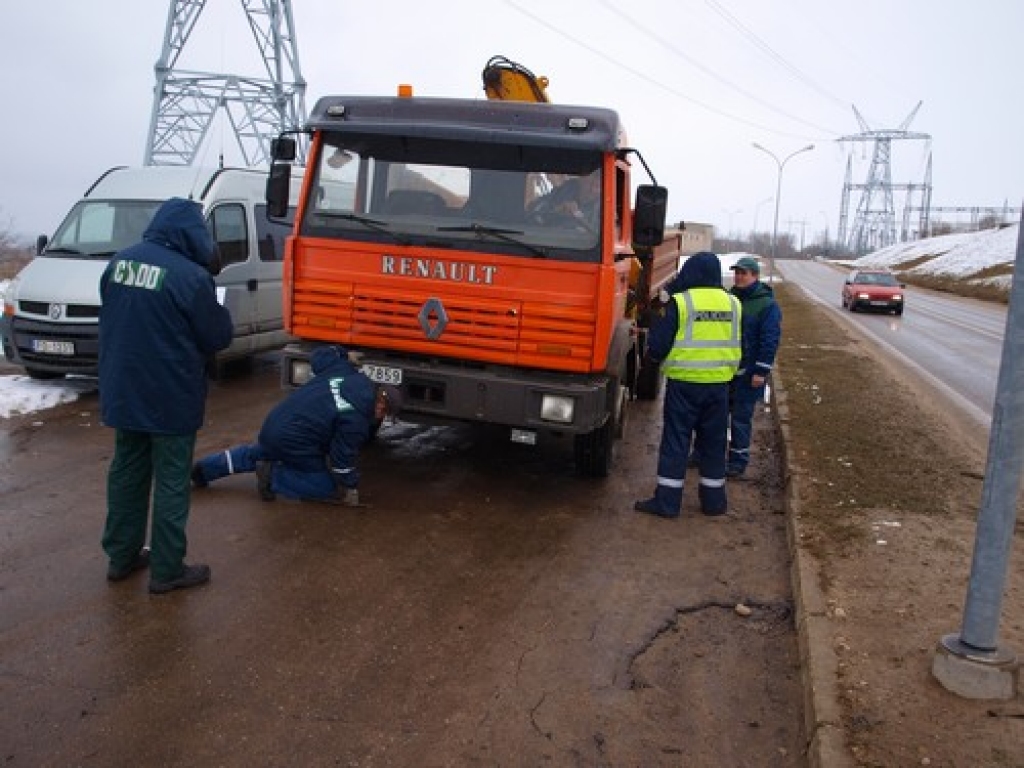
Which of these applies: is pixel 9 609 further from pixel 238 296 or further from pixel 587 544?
pixel 238 296

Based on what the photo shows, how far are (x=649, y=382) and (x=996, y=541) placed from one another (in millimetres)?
7167

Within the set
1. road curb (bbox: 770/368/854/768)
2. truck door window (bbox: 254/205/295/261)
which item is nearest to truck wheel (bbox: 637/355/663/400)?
road curb (bbox: 770/368/854/768)

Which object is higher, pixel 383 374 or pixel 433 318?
pixel 433 318

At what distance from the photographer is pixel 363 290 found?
576 cm

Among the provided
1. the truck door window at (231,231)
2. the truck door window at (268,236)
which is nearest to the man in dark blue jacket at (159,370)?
the truck door window at (231,231)

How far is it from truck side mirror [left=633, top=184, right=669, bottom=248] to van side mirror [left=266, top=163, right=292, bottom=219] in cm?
259

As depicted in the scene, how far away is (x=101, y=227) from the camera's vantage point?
31.0ft

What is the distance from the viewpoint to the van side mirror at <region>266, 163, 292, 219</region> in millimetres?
6359

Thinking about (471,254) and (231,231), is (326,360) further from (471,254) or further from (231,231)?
(231,231)

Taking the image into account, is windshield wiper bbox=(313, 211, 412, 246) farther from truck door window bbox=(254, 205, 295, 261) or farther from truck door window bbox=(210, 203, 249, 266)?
truck door window bbox=(254, 205, 295, 261)

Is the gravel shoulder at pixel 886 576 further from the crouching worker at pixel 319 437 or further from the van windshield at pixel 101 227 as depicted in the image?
the van windshield at pixel 101 227

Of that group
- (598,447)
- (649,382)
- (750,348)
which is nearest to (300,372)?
(598,447)

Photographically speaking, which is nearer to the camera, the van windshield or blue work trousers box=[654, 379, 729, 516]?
blue work trousers box=[654, 379, 729, 516]

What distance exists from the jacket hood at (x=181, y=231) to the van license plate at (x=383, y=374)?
65.1 inches
